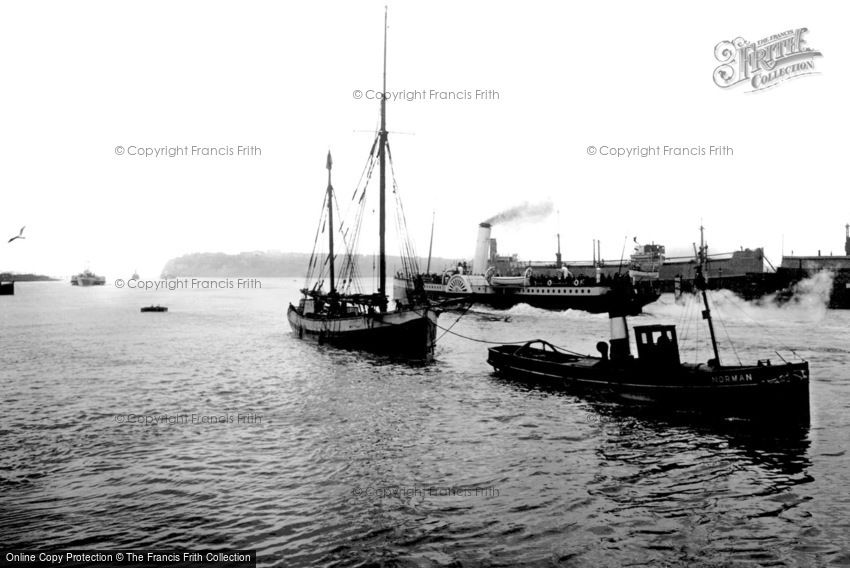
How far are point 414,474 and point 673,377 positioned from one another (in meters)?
11.4

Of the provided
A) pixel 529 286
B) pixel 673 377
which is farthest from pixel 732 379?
pixel 529 286

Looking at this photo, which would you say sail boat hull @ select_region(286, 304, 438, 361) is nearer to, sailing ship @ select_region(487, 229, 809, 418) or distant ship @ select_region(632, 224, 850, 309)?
sailing ship @ select_region(487, 229, 809, 418)

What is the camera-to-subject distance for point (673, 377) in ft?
64.7

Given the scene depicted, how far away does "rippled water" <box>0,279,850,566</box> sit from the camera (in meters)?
10.1

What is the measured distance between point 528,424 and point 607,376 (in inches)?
203

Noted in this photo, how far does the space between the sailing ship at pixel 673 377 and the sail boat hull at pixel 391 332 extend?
9.32 metres

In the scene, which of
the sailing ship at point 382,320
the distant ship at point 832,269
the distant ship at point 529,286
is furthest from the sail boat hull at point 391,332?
the distant ship at point 832,269

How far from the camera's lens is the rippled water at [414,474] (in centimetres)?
1007

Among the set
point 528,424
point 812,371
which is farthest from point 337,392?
point 812,371

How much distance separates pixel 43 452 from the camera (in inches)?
612

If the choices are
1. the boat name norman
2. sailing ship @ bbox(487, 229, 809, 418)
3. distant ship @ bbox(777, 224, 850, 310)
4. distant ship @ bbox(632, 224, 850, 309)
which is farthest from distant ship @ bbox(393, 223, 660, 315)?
the boat name norman

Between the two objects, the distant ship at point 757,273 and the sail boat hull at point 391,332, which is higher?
the distant ship at point 757,273

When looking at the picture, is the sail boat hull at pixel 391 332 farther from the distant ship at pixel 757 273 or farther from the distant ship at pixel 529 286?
the distant ship at pixel 757 273

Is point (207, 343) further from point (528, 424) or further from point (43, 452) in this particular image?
point (528, 424)
